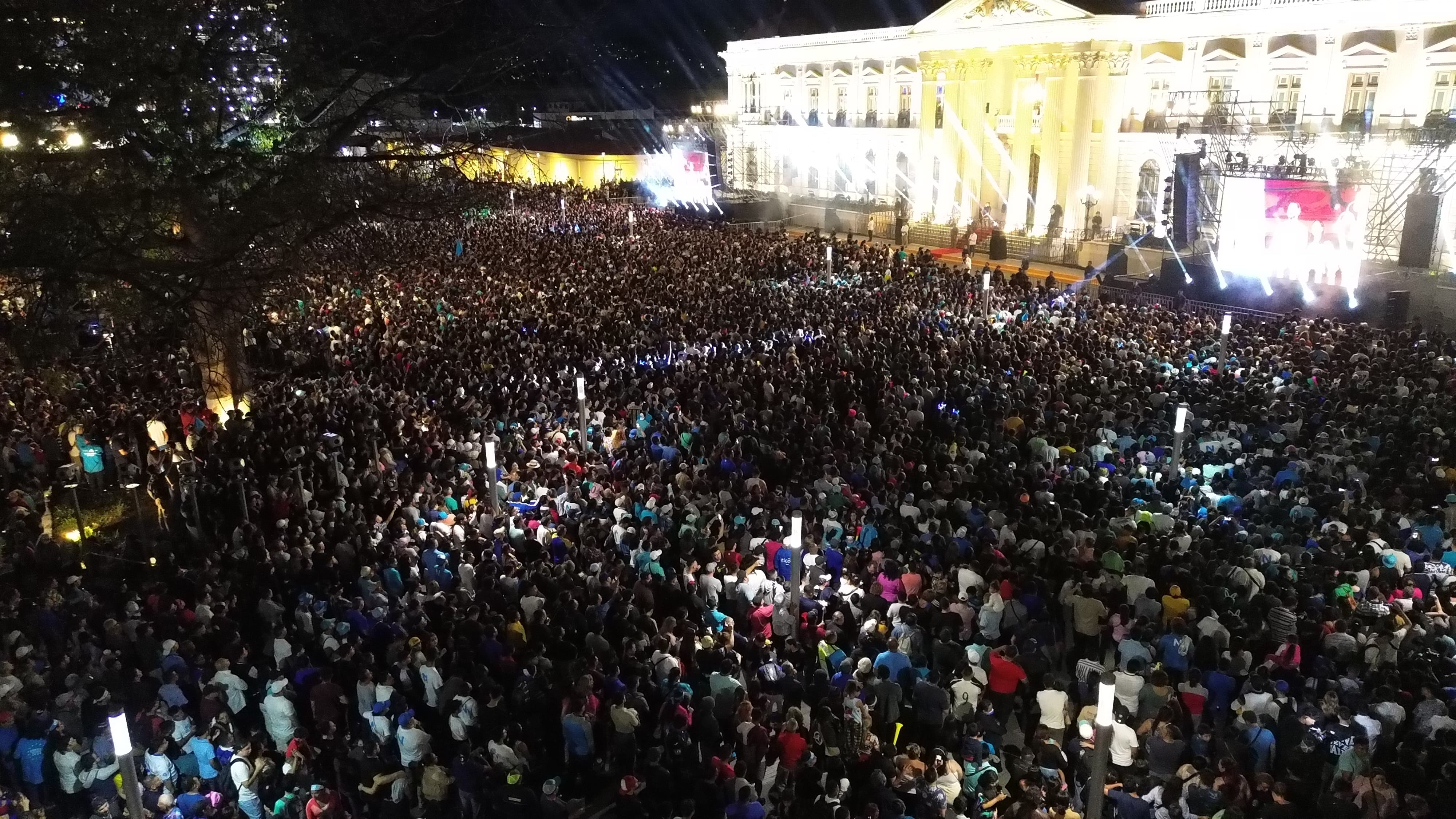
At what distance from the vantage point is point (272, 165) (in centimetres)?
1295

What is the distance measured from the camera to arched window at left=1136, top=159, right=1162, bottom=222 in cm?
3500

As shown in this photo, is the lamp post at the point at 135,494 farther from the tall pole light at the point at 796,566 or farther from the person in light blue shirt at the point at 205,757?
the tall pole light at the point at 796,566

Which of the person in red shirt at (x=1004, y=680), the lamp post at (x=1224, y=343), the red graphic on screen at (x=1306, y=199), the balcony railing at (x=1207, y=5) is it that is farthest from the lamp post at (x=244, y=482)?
the balcony railing at (x=1207, y=5)

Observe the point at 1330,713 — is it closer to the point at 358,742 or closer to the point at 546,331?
the point at 358,742

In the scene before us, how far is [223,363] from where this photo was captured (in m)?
15.5

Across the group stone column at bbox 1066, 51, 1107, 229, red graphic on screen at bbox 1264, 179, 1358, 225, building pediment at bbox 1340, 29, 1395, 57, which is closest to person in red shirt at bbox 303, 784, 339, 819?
red graphic on screen at bbox 1264, 179, 1358, 225

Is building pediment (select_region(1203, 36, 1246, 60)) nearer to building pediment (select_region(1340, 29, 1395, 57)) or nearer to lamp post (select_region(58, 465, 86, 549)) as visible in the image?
building pediment (select_region(1340, 29, 1395, 57))

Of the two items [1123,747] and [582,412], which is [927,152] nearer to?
[582,412]

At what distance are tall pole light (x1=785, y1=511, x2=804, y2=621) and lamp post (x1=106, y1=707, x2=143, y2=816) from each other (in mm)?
5133

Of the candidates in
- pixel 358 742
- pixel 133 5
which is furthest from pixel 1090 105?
pixel 358 742

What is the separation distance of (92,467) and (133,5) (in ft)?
20.5

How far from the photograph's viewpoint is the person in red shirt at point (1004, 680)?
7.58 metres

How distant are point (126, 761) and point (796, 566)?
5.20 meters

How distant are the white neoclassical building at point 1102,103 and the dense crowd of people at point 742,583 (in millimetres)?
15937
